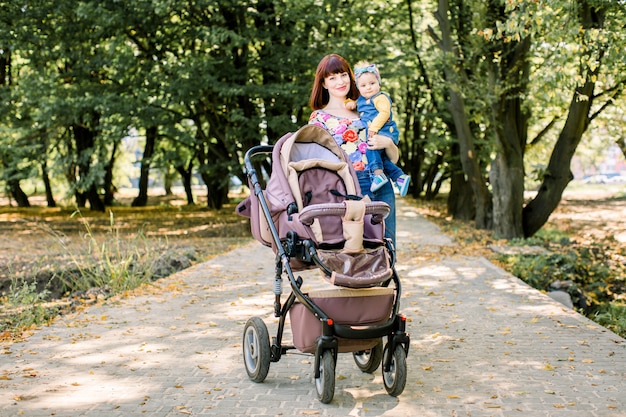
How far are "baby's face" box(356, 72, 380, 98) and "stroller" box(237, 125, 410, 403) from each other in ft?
1.46

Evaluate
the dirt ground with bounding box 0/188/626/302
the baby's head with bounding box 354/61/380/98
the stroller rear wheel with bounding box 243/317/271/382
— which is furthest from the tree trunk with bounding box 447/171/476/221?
the stroller rear wheel with bounding box 243/317/271/382

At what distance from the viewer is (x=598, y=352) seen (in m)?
6.27

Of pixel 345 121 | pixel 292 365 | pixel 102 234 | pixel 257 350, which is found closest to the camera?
pixel 257 350

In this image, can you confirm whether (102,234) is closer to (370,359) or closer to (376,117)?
(370,359)

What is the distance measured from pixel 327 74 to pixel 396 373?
2.20 metres

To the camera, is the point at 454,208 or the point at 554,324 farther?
the point at 454,208

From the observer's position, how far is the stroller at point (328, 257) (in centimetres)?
478

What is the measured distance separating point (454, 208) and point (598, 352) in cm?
1754

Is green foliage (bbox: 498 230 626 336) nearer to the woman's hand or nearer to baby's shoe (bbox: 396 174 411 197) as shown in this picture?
baby's shoe (bbox: 396 174 411 197)

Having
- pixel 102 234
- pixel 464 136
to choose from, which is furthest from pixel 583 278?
pixel 102 234

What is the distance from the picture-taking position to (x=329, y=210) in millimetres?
4754

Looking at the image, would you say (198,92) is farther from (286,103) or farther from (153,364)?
(153,364)

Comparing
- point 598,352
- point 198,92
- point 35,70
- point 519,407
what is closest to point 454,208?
point 198,92

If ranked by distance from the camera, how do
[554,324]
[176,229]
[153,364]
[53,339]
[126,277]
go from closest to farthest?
[153,364] < [53,339] < [554,324] < [126,277] < [176,229]
